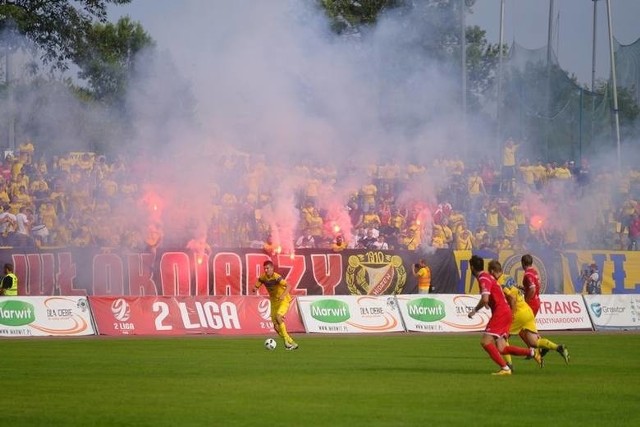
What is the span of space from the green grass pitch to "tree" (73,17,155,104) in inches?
534

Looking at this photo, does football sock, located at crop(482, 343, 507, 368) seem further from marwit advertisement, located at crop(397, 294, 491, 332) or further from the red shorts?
marwit advertisement, located at crop(397, 294, 491, 332)

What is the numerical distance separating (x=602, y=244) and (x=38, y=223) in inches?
841

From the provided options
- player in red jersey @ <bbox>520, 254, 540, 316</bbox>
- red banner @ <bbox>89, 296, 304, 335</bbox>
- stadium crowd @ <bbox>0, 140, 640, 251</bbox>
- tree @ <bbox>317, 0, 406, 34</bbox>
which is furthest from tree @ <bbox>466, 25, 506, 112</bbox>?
player in red jersey @ <bbox>520, 254, 540, 316</bbox>

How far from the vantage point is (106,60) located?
40875 mm

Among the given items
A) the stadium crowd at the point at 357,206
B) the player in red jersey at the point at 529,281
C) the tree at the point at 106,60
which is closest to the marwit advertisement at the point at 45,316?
the stadium crowd at the point at 357,206

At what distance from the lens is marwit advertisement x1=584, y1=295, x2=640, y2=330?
1468 inches

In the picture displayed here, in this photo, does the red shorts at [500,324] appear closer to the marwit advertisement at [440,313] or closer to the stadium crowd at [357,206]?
the marwit advertisement at [440,313]

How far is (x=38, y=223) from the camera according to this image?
117 feet

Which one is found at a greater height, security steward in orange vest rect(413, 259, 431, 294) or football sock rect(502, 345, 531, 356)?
security steward in orange vest rect(413, 259, 431, 294)

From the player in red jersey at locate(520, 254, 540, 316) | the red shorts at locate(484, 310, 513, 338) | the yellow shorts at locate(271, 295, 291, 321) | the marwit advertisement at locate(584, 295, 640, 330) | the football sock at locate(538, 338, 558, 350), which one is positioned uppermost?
the player in red jersey at locate(520, 254, 540, 316)

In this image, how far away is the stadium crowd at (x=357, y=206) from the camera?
1416 inches

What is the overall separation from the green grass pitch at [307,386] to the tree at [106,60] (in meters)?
13.6

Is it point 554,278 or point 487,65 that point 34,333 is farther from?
point 487,65

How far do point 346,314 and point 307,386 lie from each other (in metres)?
16.6
